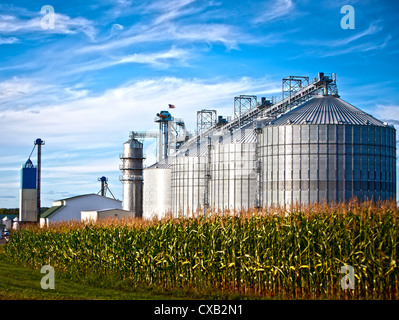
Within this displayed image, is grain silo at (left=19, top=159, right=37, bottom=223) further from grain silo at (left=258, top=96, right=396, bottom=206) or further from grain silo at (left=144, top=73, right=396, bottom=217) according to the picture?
grain silo at (left=258, top=96, right=396, bottom=206)

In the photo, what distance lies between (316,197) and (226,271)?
77.7ft

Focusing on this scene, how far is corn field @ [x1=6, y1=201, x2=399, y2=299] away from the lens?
18219 mm

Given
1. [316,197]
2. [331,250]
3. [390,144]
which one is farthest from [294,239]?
[390,144]

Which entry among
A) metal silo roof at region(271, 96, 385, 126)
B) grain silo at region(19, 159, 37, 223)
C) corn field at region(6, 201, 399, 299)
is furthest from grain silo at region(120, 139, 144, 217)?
corn field at region(6, 201, 399, 299)

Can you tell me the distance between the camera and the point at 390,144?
45.9 meters

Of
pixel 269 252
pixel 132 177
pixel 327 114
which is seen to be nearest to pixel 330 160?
pixel 327 114

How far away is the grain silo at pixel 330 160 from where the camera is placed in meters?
43.5

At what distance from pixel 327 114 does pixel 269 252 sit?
94.4ft

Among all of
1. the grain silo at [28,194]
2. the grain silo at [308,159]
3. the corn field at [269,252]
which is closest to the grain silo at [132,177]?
the grain silo at [28,194]

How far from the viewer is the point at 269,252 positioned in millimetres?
20297

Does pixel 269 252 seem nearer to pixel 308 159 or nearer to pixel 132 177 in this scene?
pixel 308 159

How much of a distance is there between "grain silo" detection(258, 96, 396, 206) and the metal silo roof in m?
0.09

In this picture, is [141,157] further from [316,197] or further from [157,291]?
[157,291]

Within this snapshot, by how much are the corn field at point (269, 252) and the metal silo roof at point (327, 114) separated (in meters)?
22.6
